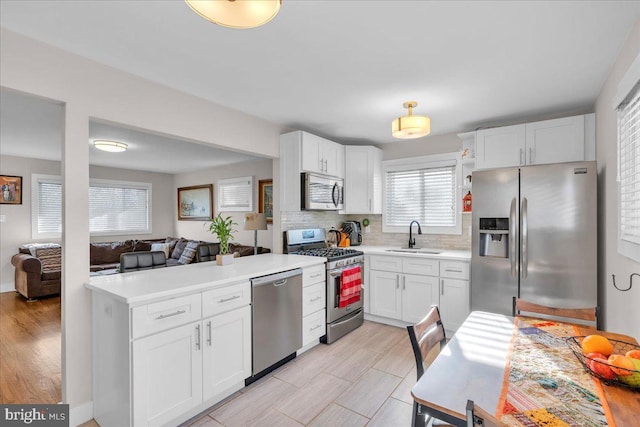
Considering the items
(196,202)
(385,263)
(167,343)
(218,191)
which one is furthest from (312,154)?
(196,202)

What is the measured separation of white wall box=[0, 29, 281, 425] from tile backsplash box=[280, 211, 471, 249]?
195 cm

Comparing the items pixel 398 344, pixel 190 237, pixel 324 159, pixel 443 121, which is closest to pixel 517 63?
pixel 443 121

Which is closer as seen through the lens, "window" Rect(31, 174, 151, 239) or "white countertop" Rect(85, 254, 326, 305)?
"white countertop" Rect(85, 254, 326, 305)

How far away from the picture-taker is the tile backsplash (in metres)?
3.86

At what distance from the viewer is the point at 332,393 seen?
237 cm

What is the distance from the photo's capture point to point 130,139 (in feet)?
13.8

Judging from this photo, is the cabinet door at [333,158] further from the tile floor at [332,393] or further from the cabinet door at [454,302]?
the tile floor at [332,393]

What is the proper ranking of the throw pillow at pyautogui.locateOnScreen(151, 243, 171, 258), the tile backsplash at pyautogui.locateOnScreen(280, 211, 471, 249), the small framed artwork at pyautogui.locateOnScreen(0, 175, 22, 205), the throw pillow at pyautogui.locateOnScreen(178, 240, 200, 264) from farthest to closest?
the throw pillow at pyautogui.locateOnScreen(151, 243, 171, 258), the throw pillow at pyautogui.locateOnScreen(178, 240, 200, 264), the small framed artwork at pyautogui.locateOnScreen(0, 175, 22, 205), the tile backsplash at pyautogui.locateOnScreen(280, 211, 471, 249)

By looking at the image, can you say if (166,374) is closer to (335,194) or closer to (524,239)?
(335,194)

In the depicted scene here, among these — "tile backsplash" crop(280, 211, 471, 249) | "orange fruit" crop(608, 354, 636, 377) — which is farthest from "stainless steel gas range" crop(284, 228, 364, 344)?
"orange fruit" crop(608, 354, 636, 377)

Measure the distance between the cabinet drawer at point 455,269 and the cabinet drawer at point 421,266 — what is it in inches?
2.5

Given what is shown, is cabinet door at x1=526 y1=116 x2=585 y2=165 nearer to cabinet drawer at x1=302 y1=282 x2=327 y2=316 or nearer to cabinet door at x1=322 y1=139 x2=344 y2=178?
cabinet door at x1=322 y1=139 x2=344 y2=178

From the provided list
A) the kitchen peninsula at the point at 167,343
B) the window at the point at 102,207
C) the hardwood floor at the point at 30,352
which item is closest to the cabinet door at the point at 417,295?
the kitchen peninsula at the point at 167,343

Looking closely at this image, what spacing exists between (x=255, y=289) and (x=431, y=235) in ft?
8.67
